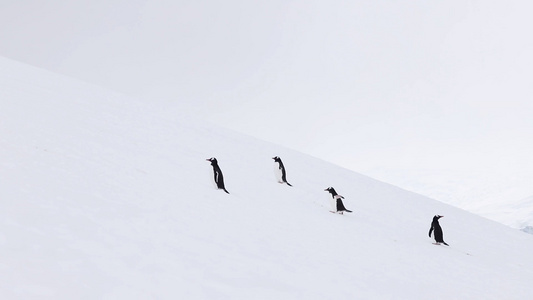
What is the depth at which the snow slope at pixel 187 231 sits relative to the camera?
3961 millimetres

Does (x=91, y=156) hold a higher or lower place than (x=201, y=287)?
higher

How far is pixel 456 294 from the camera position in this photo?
6418 millimetres

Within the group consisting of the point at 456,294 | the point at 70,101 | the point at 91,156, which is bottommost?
the point at 456,294

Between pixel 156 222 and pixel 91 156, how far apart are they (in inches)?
164

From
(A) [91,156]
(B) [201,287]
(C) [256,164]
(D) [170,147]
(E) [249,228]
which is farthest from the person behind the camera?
(C) [256,164]

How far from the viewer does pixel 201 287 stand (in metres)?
4.11

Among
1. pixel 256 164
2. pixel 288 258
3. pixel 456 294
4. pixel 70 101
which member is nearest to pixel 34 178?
pixel 288 258

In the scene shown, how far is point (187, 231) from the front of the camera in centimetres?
585

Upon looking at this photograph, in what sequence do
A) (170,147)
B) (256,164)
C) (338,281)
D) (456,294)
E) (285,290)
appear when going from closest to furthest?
(285,290)
(338,281)
(456,294)
(170,147)
(256,164)

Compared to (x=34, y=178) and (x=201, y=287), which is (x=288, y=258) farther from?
(x=34, y=178)

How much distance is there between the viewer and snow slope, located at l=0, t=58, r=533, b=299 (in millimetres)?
3961

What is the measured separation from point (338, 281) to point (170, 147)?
909 centimetres

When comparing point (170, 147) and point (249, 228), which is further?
point (170, 147)

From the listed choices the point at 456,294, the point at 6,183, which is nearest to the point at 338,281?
the point at 456,294
